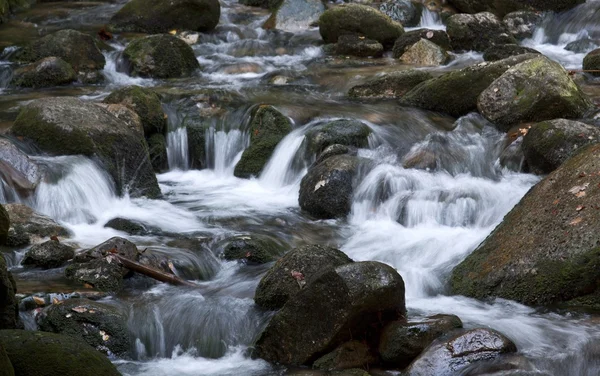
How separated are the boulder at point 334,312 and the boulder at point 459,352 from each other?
0.50 metres

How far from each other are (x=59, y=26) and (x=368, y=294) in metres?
12.8

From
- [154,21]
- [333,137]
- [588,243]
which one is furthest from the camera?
[154,21]

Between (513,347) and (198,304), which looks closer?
(513,347)

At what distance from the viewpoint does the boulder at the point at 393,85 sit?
1206cm

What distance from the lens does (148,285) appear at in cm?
678

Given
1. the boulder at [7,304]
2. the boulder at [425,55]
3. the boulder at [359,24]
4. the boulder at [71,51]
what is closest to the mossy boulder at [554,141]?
the boulder at [425,55]

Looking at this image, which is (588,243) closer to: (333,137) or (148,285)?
(148,285)

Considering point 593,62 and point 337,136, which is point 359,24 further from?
point 337,136

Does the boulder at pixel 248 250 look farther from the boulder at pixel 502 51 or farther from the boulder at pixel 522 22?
the boulder at pixel 522 22

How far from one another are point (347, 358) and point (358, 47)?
10000 millimetres

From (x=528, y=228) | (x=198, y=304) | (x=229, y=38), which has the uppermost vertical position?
(x=229, y=38)

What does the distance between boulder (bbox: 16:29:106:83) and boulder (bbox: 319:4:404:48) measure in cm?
414

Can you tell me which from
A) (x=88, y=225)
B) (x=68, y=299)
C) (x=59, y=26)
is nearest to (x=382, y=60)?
(x=59, y=26)

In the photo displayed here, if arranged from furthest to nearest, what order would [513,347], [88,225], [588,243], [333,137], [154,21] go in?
1. [154,21]
2. [333,137]
3. [88,225]
4. [588,243]
5. [513,347]
